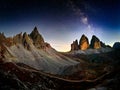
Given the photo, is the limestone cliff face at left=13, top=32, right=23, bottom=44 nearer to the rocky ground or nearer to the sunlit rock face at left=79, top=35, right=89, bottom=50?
the rocky ground

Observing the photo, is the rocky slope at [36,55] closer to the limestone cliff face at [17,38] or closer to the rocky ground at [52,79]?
the limestone cliff face at [17,38]

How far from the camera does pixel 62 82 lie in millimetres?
35438

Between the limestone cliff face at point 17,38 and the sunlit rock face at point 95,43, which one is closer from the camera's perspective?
the limestone cliff face at point 17,38

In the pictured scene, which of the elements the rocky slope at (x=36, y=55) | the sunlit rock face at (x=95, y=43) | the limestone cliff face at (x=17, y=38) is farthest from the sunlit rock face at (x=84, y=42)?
the limestone cliff face at (x=17, y=38)

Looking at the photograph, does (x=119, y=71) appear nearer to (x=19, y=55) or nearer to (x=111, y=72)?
(x=111, y=72)

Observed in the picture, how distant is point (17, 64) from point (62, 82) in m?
6.68

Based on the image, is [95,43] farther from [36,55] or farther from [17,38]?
[17,38]

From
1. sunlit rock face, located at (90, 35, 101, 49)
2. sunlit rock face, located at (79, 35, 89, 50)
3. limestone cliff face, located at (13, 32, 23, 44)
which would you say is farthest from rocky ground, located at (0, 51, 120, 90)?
sunlit rock face, located at (90, 35, 101, 49)

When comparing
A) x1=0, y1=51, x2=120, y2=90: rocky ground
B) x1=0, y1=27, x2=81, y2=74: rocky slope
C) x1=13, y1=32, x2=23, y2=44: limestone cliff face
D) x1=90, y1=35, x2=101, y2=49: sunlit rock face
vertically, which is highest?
x1=90, y1=35, x2=101, y2=49: sunlit rock face

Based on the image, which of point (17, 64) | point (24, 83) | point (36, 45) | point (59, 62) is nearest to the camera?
point (24, 83)

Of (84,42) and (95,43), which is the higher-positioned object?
(95,43)

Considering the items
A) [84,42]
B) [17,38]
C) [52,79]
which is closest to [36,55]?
[17,38]

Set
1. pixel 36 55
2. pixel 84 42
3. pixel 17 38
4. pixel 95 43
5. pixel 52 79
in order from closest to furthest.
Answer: pixel 52 79, pixel 17 38, pixel 36 55, pixel 84 42, pixel 95 43

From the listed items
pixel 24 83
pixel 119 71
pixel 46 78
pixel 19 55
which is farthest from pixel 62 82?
pixel 19 55
